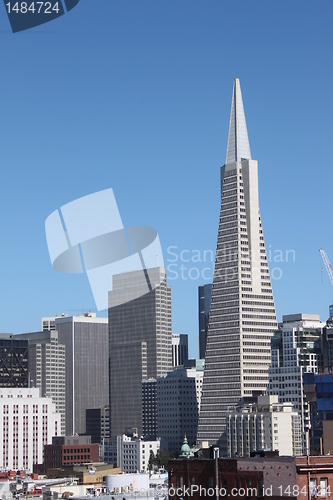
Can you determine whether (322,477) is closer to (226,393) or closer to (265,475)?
(265,475)

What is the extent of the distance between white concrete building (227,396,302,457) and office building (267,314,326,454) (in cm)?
590

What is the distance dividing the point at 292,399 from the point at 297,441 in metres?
7.68

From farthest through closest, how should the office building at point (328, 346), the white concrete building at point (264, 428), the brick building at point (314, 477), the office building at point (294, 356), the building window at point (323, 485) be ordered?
the office building at point (328, 346)
the office building at point (294, 356)
the white concrete building at point (264, 428)
the building window at point (323, 485)
the brick building at point (314, 477)

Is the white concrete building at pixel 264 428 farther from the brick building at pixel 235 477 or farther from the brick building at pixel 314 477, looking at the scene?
the brick building at pixel 314 477

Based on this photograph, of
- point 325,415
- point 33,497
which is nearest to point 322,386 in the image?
point 325,415

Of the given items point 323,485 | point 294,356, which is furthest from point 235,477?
point 294,356

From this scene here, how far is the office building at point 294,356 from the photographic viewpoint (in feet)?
607

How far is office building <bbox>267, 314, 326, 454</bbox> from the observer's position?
185125 millimetres

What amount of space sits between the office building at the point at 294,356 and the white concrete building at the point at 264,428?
5905 mm

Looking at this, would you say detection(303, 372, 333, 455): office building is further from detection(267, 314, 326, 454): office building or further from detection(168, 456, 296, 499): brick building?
detection(168, 456, 296, 499): brick building

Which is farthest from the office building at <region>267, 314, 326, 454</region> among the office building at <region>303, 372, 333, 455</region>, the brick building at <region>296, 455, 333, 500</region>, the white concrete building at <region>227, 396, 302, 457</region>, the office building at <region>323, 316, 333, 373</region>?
the brick building at <region>296, 455, 333, 500</region>

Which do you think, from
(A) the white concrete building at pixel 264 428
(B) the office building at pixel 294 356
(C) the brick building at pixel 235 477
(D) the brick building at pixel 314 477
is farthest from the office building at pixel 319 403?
(D) the brick building at pixel 314 477

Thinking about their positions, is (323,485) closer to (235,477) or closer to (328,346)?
(235,477)

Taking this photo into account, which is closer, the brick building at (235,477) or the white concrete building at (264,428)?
the brick building at (235,477)
